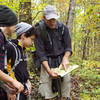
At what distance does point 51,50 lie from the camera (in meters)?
3.76

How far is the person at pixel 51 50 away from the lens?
145 inches

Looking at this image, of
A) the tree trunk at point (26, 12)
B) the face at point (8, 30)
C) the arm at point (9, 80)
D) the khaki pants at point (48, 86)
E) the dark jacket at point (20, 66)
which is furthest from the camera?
the tree trunk at point (26, 12)

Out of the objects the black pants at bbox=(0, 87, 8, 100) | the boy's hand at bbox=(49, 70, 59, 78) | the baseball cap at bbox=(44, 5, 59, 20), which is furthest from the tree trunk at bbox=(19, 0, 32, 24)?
the black pants at bbox=(0, 87, 8, 100)

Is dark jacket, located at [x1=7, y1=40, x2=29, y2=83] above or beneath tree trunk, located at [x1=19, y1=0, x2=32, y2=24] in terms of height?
beneath

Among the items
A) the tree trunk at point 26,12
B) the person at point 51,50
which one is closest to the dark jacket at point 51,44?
the person at point 51,50

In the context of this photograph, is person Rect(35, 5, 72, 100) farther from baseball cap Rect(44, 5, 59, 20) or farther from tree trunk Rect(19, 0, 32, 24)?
tree trunk Rect(19, 0, 32, 24)

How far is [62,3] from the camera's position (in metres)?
22.8

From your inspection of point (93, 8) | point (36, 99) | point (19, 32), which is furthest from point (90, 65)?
point (19, 32)

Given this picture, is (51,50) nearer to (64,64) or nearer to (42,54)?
(42,54)

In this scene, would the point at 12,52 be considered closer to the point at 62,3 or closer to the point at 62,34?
the point at 62,34

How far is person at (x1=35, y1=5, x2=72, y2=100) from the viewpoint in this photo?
369 centimetres

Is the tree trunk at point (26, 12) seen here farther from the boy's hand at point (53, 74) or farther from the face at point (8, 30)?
the face at point (8, 30)

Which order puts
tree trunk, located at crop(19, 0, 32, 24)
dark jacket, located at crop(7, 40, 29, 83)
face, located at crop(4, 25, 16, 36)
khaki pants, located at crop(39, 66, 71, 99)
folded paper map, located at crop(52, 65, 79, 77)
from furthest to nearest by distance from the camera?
tree trunk, located at crop(19, 0, 32, 24) < khaki pants, located at crop(39, 66, 71, 99) < folded paper map, located at crop(52, 65, 79, 77) < dark jacket, located at crop(7, 40, 29, 83) < face, located at crop(4, 25, 16, 36)

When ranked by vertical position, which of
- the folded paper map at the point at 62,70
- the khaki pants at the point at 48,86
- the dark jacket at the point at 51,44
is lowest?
the khaki pants at the point at 48,86
